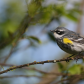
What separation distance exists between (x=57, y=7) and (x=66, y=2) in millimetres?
149

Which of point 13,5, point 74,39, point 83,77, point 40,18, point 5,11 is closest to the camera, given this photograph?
point 83,77

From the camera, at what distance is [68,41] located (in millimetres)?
2695

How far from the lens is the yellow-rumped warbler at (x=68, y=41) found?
8.48 feet

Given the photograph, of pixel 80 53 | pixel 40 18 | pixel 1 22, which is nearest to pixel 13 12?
pixel 1 22

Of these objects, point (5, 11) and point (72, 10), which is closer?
point (72, 10)

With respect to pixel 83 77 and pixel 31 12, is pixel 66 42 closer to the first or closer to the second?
pixel 83 77

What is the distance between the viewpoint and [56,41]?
2834 millimetres

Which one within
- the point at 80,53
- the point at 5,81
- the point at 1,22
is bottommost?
the point at 5,81

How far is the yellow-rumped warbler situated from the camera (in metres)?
2.58

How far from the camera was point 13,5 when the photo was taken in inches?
132

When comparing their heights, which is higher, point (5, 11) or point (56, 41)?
point (5, 11)

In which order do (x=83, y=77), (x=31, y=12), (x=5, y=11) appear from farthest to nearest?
(x=5, y=11)
(x=83, y=77)
(x=31, y=12)

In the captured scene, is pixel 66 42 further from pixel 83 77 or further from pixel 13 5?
pixel 13 5

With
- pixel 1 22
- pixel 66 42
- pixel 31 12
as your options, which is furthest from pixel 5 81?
pixel 31 12
